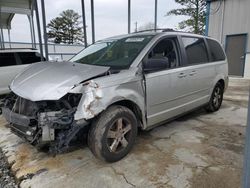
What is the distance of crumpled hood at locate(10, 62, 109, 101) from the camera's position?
2473 mm

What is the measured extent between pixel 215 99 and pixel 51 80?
3.68 metres

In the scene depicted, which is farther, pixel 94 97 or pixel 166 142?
pixel 166 142

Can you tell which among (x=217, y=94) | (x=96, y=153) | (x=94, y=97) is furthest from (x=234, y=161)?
(x=217, y=94)

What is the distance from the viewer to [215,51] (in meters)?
4.70

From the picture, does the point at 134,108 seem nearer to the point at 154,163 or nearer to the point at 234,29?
the point at 154,163

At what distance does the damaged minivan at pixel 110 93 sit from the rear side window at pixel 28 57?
12.6 feet

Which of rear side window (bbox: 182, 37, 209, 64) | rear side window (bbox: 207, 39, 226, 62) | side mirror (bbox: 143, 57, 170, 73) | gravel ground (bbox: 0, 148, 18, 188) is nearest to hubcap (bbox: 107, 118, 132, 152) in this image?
side mirror (bbox: 143, 57, 170, 73)

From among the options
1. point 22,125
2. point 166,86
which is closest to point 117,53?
point 166,86

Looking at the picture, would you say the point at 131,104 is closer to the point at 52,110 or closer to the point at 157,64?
the point at 157,64

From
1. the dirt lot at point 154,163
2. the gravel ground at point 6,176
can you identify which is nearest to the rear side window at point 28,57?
the dirt lot at point 154,163

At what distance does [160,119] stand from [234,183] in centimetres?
134

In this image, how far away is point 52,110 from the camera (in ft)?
8.39

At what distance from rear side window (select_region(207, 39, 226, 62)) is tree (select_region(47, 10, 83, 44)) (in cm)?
4179

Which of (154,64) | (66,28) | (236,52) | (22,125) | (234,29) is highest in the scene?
(66,28)
